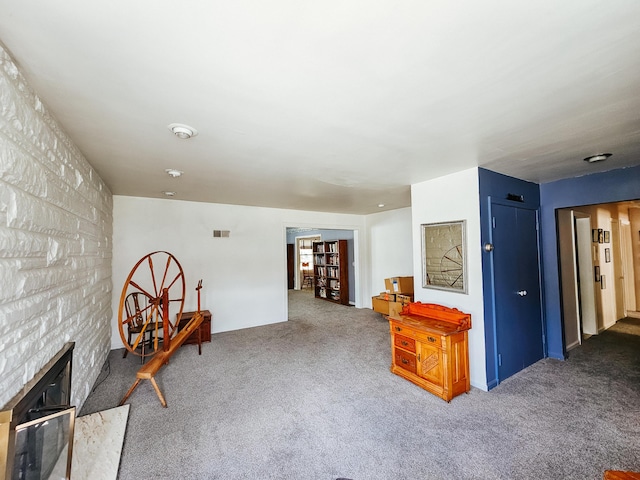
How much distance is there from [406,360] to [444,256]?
4.04 ft

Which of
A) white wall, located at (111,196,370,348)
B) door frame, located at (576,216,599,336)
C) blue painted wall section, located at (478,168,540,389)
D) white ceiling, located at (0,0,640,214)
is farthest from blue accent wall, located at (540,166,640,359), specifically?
white wall, located at (111,196,370,348)

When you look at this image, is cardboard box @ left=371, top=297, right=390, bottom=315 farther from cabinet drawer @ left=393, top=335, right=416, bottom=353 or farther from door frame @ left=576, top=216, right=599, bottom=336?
door frame @ left=576, top=216, right=599, bottom=336

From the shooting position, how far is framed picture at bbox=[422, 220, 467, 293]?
9.66ft

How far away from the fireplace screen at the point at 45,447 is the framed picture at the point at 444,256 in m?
3.26

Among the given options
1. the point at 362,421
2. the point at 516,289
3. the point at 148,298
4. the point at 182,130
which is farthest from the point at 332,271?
the point at 182,130

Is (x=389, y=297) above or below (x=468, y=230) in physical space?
below

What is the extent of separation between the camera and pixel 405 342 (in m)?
2.93

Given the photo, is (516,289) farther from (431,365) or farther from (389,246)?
(389,246)

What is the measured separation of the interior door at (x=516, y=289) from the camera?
289 centimetres

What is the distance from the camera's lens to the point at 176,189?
12.2ft

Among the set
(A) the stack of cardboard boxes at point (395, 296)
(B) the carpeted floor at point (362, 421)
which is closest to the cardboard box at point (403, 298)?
(A) the stack of cardboard boxes at point (395, 296)

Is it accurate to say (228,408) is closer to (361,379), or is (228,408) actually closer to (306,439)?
(306,439)

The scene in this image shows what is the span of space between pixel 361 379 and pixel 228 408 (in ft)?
4.47

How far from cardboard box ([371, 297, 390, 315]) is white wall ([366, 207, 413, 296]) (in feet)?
2.30
